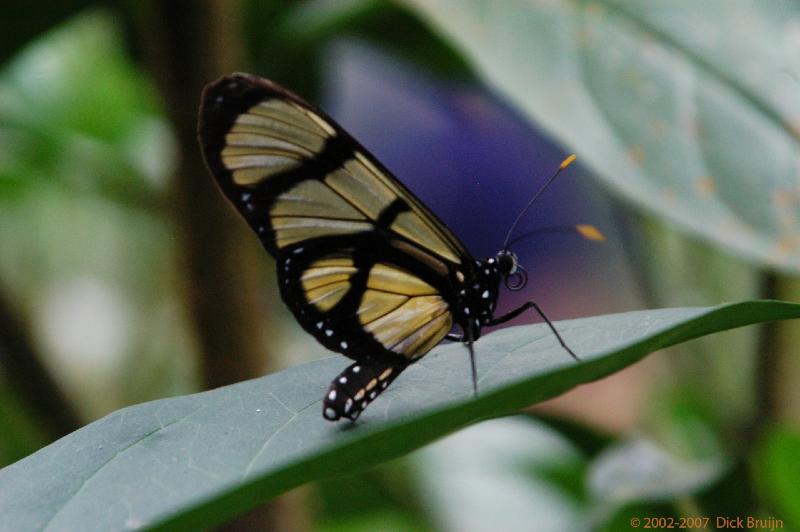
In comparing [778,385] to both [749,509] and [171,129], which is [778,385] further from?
[171,129]

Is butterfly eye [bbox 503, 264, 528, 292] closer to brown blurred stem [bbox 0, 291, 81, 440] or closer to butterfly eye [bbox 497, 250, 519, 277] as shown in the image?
butterfly eye [bbox 497, 250, 519, 277]

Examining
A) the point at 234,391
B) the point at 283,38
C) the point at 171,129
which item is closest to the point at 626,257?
the point at 283,38

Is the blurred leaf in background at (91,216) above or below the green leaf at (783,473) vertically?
above

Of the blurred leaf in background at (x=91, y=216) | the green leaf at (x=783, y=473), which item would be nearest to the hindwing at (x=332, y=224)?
the green leaf at (x=783, y=473)

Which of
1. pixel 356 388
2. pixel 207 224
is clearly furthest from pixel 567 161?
pixel 207 224

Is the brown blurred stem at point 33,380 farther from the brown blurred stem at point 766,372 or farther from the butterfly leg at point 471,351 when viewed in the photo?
the brown blurred stem at point 766,372
